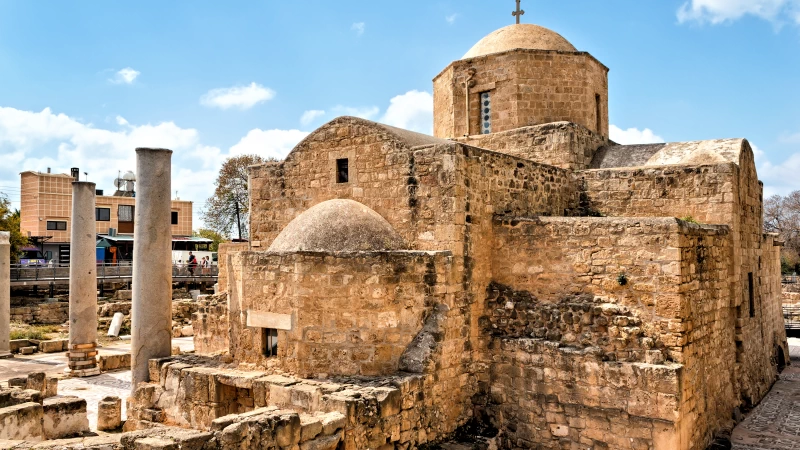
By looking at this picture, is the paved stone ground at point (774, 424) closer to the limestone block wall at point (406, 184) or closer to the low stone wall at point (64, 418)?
the limestone block wall at point (406, 184)

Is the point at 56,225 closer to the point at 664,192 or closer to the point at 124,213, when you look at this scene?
the point at 124,213

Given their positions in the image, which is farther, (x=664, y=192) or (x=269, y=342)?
(x=664, y=192)

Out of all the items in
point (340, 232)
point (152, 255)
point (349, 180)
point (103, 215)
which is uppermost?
point (103, 215)

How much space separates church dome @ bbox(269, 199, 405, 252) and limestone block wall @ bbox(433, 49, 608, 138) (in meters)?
4.52

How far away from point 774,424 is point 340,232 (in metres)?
7.15

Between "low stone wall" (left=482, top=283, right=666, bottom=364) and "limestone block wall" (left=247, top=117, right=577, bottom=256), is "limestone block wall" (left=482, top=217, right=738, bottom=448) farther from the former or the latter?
"limestone block wall" (left=247, top=117, right=577, bottom=256)

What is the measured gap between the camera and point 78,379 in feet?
42.4

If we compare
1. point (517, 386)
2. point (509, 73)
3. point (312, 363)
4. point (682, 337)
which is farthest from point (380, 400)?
point (509, 73)

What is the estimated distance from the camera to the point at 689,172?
368 inches

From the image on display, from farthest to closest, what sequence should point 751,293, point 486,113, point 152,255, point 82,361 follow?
point 82,361 → point 486,113 → point 751,293 → point 152,255

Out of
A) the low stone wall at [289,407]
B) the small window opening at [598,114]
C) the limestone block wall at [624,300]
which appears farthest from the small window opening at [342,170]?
the small window opening at [598,114]

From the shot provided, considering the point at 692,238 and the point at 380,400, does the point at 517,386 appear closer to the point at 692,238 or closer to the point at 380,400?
the point at 380,400

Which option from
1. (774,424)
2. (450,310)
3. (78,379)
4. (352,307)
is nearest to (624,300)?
(450,310)

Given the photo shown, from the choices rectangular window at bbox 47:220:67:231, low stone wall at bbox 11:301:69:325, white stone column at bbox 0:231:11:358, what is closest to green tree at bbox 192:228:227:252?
rectangular window at bbox 47:220:67:231
